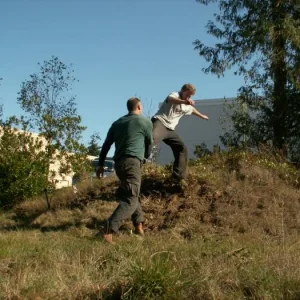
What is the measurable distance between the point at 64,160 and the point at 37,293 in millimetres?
6329

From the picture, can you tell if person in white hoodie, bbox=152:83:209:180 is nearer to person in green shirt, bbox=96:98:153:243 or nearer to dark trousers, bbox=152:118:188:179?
dark trousers, bbox=152:118:188:179

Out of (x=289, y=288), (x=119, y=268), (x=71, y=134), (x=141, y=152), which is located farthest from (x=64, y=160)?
(x=289, y=288)

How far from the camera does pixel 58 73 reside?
18.0 metres

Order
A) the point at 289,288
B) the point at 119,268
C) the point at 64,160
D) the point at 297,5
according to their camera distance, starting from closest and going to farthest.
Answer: the point at 289,288, the point at 119,268, the point at 64,160, the point at 297,5

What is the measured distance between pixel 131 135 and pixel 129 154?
0.91 feet

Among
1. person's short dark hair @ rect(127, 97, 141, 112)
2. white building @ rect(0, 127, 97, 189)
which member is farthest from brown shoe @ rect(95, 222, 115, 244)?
white building @ rect(0, 127, 97, 189)

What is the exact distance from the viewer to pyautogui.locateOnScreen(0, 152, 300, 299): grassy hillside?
4.52m

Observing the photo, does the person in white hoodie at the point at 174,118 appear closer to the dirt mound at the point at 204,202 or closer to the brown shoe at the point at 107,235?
the dirt mound at the point at 204,202

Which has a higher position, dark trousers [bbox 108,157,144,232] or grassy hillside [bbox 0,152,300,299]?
dark trousers [bbox 108,157,144,232]

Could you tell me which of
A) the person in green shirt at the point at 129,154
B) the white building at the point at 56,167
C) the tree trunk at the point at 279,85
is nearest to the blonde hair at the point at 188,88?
the person in green shirt at the point at 129,154

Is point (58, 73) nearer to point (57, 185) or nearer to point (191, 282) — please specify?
point (57, 185)

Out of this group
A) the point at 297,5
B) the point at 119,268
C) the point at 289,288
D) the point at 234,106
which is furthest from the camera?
the point at 234,106

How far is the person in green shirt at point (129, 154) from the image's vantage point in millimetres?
6719

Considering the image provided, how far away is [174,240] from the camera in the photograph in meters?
6.83
